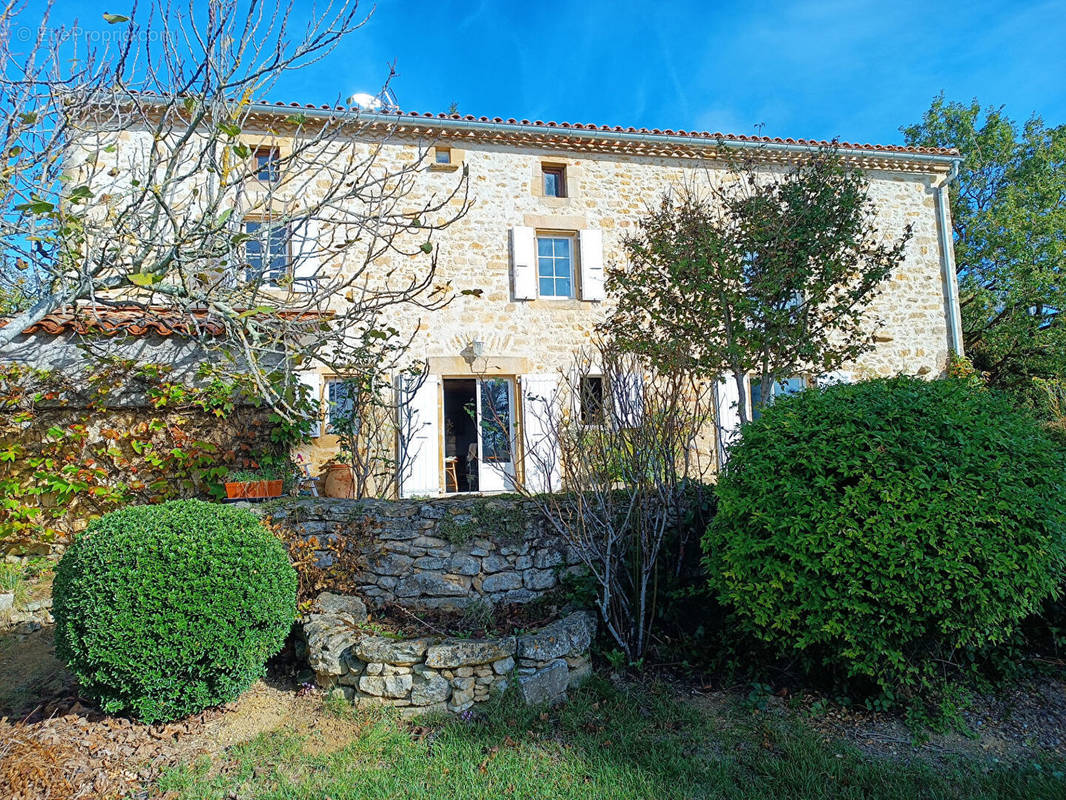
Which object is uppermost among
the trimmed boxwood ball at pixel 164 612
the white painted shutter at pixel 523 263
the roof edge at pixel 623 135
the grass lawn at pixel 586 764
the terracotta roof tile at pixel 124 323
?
the roof edge at pixel 623 135

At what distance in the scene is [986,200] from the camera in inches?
629

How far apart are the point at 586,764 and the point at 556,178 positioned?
930 cm

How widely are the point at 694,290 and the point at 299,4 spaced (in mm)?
4190

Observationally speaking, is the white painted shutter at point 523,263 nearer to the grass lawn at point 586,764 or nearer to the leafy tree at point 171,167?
the leafy tree at point 171,167

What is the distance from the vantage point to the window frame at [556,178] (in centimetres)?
1037

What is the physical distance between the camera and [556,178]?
10.5 m

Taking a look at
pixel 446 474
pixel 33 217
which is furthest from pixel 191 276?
pixel 446 474

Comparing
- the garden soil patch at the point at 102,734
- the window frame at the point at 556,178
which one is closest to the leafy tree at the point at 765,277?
the garden soil patch at the point at 102,734

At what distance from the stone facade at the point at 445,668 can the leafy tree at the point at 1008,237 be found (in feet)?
41.9

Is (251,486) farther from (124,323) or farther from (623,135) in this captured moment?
(623,135)

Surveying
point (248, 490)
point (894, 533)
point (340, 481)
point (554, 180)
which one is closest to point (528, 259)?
point (554, 180)

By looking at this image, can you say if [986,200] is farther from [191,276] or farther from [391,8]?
[191,276]

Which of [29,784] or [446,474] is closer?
[29,784]

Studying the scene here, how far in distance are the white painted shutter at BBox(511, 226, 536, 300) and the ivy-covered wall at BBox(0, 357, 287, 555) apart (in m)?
4.87
